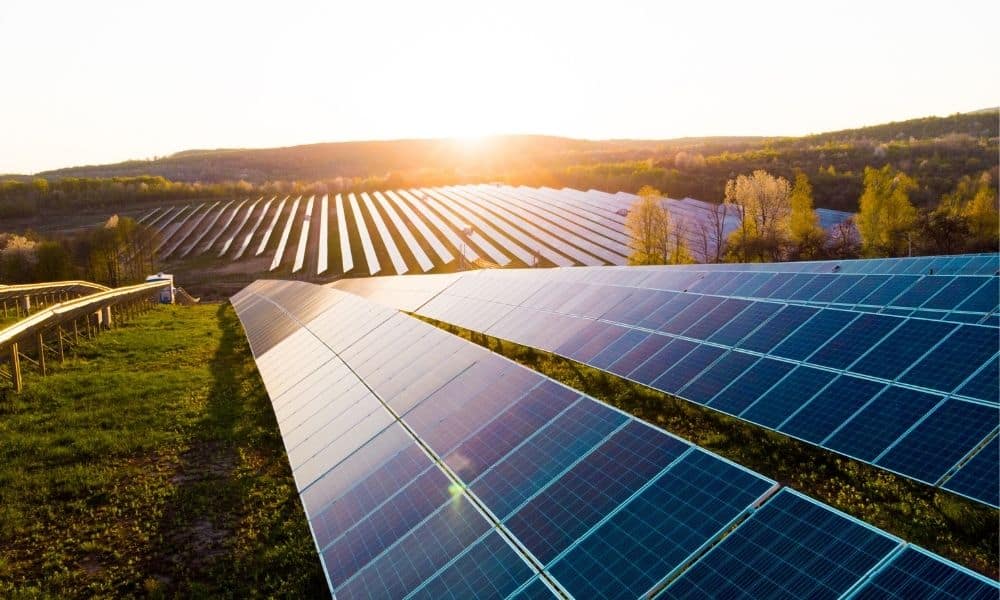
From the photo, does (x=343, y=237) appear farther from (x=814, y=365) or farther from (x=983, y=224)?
(x=814, y=365)

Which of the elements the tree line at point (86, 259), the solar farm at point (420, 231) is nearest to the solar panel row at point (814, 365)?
the solar farm at point (420, 231)

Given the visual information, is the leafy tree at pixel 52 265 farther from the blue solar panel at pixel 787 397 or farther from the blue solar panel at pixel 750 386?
the blue solar panel at pixel 787 397

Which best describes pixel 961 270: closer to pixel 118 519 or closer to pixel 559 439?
pixel 559 439

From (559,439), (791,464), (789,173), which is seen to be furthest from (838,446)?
(789,173)

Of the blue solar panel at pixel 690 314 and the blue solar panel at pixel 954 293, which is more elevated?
the blue solar panel at pixel 954 293

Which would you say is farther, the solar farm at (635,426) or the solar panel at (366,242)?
the solar panel at (366,242)

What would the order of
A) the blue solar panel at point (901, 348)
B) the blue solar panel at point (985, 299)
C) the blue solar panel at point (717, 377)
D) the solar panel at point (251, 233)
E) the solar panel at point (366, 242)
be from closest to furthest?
the blue solar panel at point (901, 348) → the blue solar panel at point (717, 377) → the blue solar panel at point (985, 299) → the solar panel at point (366, 242) → the solar panel at point (251, 233)

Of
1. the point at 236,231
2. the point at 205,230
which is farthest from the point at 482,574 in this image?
the point at 205,230
